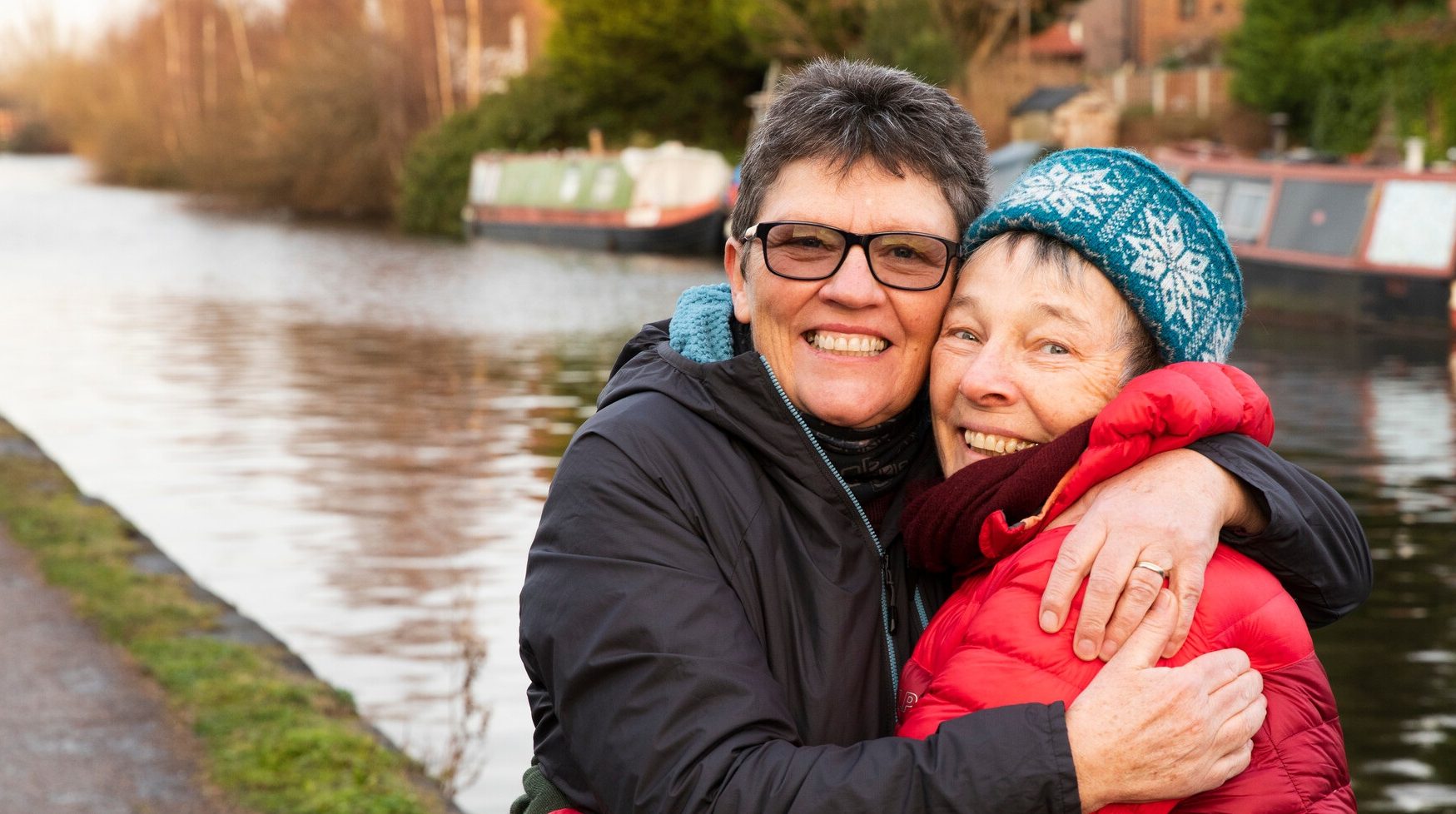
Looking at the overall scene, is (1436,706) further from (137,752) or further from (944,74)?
(944,74)

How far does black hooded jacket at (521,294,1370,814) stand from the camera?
1825 mm

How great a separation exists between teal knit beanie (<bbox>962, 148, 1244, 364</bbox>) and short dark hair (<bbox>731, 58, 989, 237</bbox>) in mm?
134

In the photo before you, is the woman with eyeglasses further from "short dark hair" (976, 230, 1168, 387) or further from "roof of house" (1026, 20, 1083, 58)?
"roof of house" (1026, 20, 1083, 58)

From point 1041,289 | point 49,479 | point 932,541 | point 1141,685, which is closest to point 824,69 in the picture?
point 1041,289

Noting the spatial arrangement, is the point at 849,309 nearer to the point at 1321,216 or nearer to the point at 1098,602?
the point at 1098,602

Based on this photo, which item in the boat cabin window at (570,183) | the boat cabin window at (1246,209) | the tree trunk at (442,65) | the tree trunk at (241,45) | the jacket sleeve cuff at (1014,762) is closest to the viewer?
the jacket sleeve cuff at (1014,762)

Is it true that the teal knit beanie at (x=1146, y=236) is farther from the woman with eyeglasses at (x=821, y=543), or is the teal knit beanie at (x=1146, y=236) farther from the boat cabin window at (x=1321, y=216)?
the boat cabin window at (x=1321, y=216)

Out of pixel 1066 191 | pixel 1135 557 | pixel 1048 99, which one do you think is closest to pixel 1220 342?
pixel 1066 191

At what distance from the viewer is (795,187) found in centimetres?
226

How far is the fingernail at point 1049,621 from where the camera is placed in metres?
1.89

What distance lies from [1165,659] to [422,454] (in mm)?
8977

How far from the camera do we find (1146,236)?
2080 millimetres

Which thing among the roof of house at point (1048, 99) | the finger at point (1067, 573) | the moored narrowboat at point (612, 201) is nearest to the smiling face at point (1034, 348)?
the finger at point (1067, 573)

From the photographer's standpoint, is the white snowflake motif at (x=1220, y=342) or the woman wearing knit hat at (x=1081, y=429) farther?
the white snowflake motif at (x=1220, y=342)
